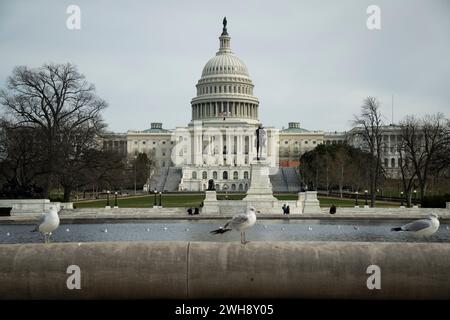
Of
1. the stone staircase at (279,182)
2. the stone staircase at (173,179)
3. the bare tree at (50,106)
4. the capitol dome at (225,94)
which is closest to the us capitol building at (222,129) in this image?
the capitol dome at (225,94)

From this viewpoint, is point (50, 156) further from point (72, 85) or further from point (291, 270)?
point (291, 270)

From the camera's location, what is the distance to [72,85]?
155 feet

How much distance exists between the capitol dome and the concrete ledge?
137 metres

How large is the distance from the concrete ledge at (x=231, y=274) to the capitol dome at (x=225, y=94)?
136917 mm

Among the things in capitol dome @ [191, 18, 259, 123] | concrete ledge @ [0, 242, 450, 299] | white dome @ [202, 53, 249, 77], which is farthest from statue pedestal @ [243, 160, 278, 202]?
white dome @ [202, 53, 249, 77]

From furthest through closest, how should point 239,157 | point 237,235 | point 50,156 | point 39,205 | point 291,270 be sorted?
1. point 239,157
2. point 50,156
3. point 39,205
4. point 237,235
5. point 291,270

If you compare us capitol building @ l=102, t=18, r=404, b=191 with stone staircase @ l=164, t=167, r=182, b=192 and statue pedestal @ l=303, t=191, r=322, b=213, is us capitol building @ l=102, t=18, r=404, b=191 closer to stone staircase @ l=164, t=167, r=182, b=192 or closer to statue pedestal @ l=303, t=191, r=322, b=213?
stone staircase @ l=164, t=167, r=182, b=192

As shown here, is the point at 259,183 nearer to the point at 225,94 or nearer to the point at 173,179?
the point at 173,179

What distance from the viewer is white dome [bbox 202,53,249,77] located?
150775 mm

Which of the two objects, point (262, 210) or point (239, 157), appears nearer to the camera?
point (262, 210)

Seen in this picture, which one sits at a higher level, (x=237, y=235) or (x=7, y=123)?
(x=7, y=123)

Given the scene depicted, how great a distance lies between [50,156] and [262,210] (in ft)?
49.6

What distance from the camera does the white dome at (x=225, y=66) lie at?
15077 centimetres
